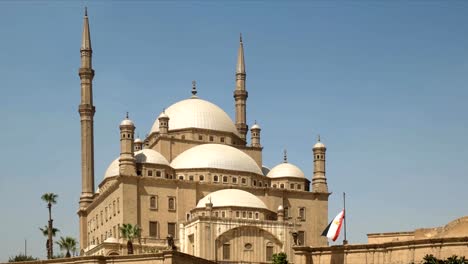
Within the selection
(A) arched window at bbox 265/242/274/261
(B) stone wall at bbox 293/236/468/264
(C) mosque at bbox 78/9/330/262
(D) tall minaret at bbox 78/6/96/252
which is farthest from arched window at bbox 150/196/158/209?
(B) stone wall at bbox 293/236/468/264

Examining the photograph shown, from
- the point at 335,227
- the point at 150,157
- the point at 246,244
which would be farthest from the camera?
the point at 150,157

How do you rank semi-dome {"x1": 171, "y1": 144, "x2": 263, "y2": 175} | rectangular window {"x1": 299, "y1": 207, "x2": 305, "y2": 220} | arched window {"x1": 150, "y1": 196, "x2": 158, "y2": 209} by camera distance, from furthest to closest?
rectangular window {"x1": 299, "y1": 207, "x2": 305, "y2": 220} → semi-dome {"x1": 171, "y1": 144, "x2": 263, "y2": 175} → arched window {"x1": 150, "y1": 196, "x2": 158, "y2": 209}

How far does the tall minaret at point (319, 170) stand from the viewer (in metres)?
79.4

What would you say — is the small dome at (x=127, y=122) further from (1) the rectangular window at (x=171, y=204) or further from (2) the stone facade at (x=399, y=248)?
(2) the stone facade at (x=399, y=248)

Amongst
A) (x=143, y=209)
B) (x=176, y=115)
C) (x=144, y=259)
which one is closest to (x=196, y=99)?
(x=176, y=115)

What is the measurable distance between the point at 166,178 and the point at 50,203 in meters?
9.20

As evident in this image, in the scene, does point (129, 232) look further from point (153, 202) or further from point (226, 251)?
point (226, 251)

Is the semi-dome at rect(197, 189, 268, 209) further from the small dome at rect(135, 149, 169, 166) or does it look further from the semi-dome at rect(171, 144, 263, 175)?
the small dome at rect(135, 149, 169, 166)

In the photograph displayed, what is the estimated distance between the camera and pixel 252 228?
67.9m

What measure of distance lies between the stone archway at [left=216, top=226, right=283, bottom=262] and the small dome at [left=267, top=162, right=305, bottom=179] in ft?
40.2

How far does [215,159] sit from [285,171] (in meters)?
7.47

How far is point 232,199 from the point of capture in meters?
69.6

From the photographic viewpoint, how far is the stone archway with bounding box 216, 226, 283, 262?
219ft

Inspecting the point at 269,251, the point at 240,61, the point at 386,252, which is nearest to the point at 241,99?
the point at 240,61
